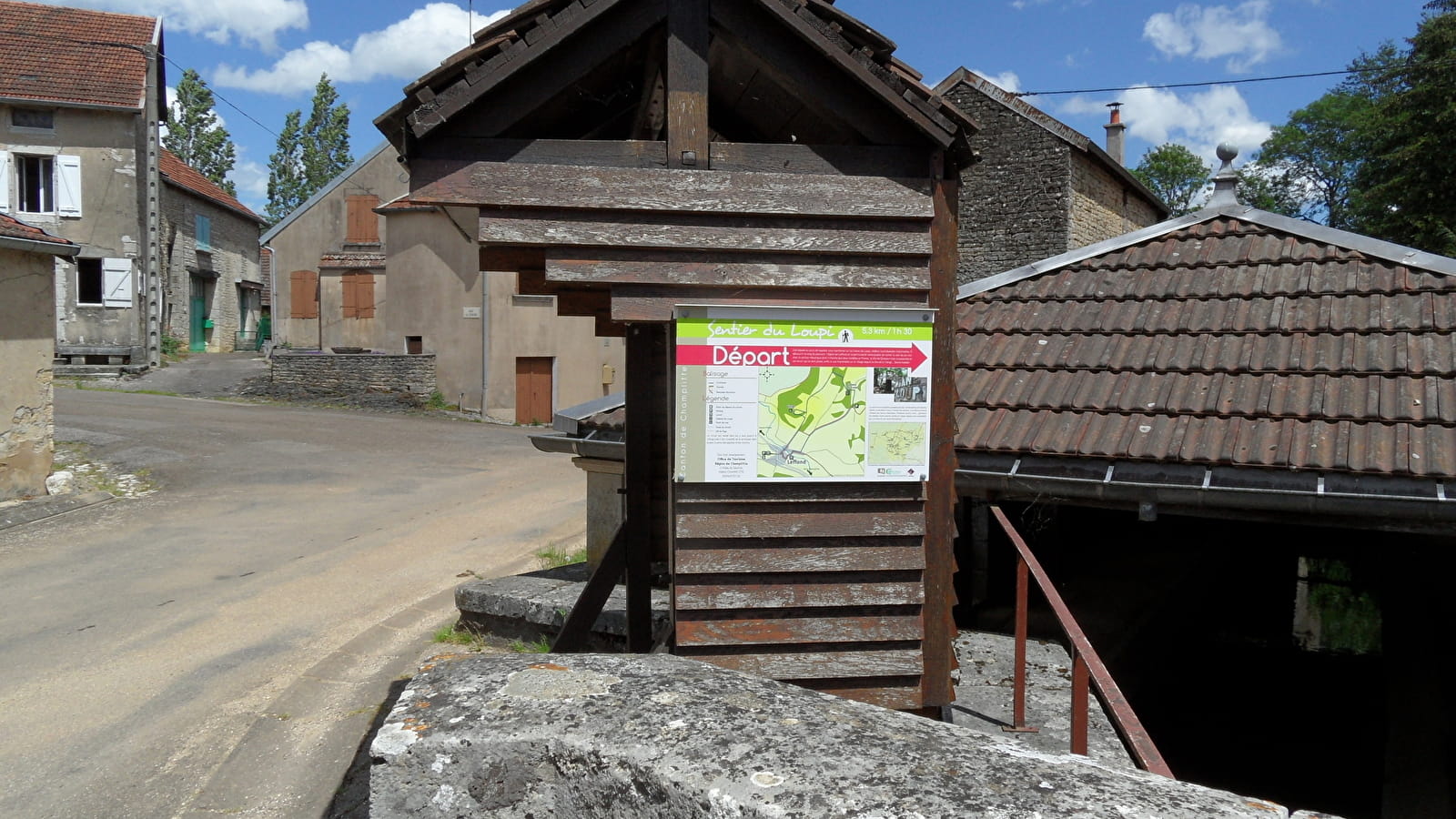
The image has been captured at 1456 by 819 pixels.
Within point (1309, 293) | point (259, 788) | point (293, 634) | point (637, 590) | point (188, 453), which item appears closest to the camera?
point (259, 788)

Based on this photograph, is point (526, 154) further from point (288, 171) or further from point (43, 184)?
point (288, 171)

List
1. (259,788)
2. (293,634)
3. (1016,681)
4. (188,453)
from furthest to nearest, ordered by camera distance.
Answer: (188,453), (293,634), (259,788), (1016,681)

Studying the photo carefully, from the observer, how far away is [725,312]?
3.69 metres

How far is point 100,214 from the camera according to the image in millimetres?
24469

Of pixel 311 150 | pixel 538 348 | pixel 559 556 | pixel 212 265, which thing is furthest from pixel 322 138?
pixel 559 556

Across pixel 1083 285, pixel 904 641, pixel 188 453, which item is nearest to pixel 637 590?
pixel 904 641

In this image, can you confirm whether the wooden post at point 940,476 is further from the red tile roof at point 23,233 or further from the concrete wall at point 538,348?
the concrete wall at point 538,348

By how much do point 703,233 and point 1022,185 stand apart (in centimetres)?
1695

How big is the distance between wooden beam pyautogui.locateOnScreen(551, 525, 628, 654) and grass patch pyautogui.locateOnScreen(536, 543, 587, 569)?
4.17 metres

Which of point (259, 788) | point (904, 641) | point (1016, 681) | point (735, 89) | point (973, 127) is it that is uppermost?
point (735, 89)

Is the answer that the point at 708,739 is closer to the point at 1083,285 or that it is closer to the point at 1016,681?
the point at 1016,681

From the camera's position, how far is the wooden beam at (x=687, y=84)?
377 cm

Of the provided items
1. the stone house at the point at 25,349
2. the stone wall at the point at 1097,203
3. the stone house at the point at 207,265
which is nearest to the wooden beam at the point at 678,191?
the stone house at the point at 25,349

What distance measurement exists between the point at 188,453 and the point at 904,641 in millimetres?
14493
